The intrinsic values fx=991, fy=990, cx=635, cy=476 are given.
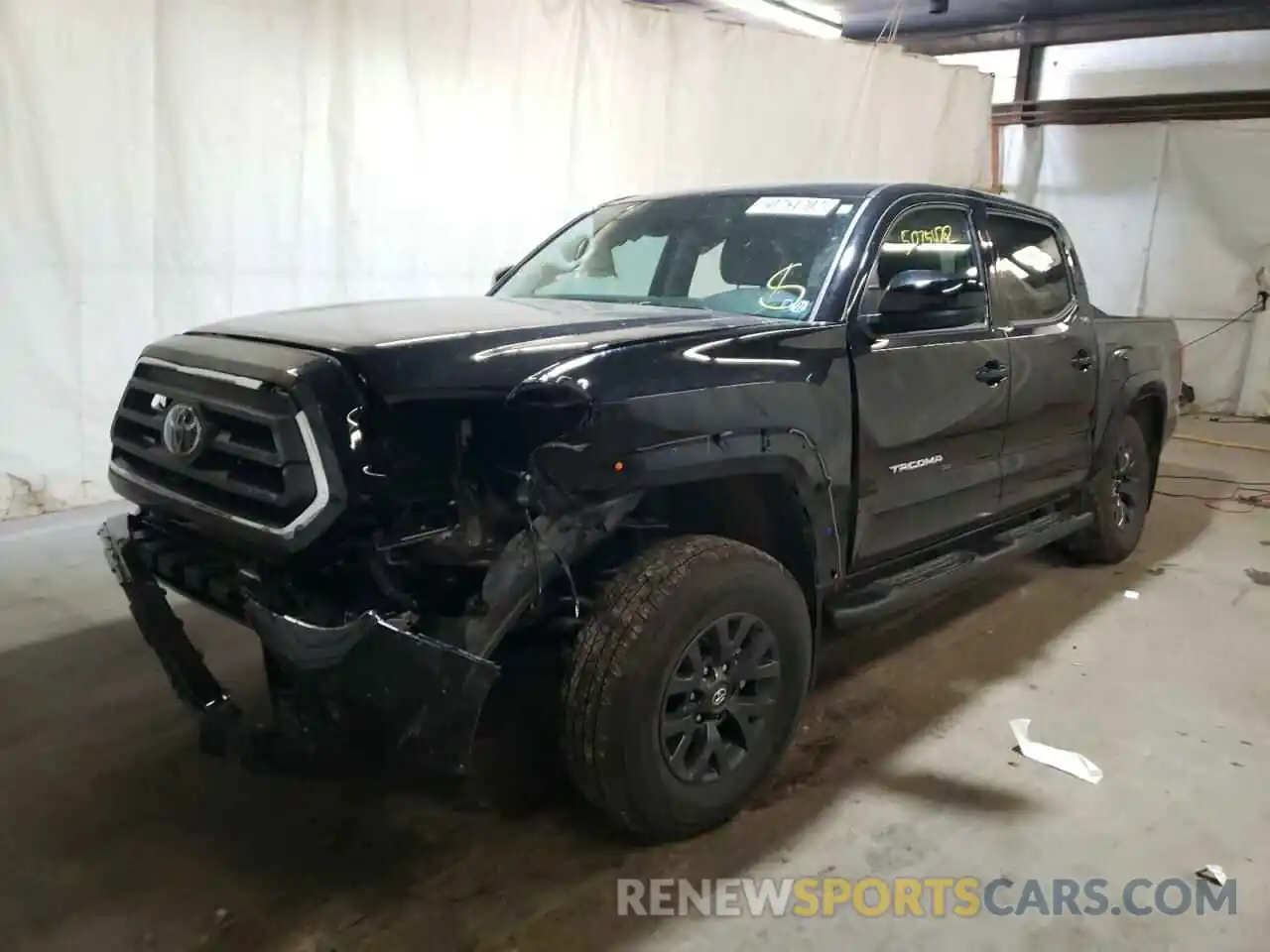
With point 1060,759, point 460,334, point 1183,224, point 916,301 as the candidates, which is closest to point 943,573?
point 1060,759

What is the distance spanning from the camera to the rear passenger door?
139 inches

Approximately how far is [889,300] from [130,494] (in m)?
2.13

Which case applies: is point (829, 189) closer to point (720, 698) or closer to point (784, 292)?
point (784, 292)

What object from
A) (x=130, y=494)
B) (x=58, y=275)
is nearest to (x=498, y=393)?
(x=130, y=494)

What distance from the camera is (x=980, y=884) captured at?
2316 mm

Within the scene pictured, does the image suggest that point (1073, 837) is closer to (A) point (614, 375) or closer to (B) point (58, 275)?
(A) point (614, 375)

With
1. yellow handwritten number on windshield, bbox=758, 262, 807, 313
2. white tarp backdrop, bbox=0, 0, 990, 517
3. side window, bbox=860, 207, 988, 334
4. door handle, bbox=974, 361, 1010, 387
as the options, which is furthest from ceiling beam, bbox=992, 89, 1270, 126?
yellow handwritten number on windshield, bbox=758, 262, 807, 313

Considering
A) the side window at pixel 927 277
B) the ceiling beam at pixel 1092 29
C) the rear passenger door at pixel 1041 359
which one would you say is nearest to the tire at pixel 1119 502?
the rear passenger door at pixel 1041 359

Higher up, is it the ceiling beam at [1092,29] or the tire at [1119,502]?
the ceiling beam at [1092,29]

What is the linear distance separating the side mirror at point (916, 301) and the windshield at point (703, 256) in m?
0.20

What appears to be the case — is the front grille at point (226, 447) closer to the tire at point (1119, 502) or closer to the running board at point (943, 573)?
the running board at point (943, 573)

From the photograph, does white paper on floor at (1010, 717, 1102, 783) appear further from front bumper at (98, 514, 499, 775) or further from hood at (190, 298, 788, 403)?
front bumper at (98, 514, 499, 775)

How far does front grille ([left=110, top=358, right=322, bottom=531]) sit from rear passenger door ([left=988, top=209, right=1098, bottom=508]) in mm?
2456

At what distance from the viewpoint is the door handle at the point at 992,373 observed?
10.7ft
